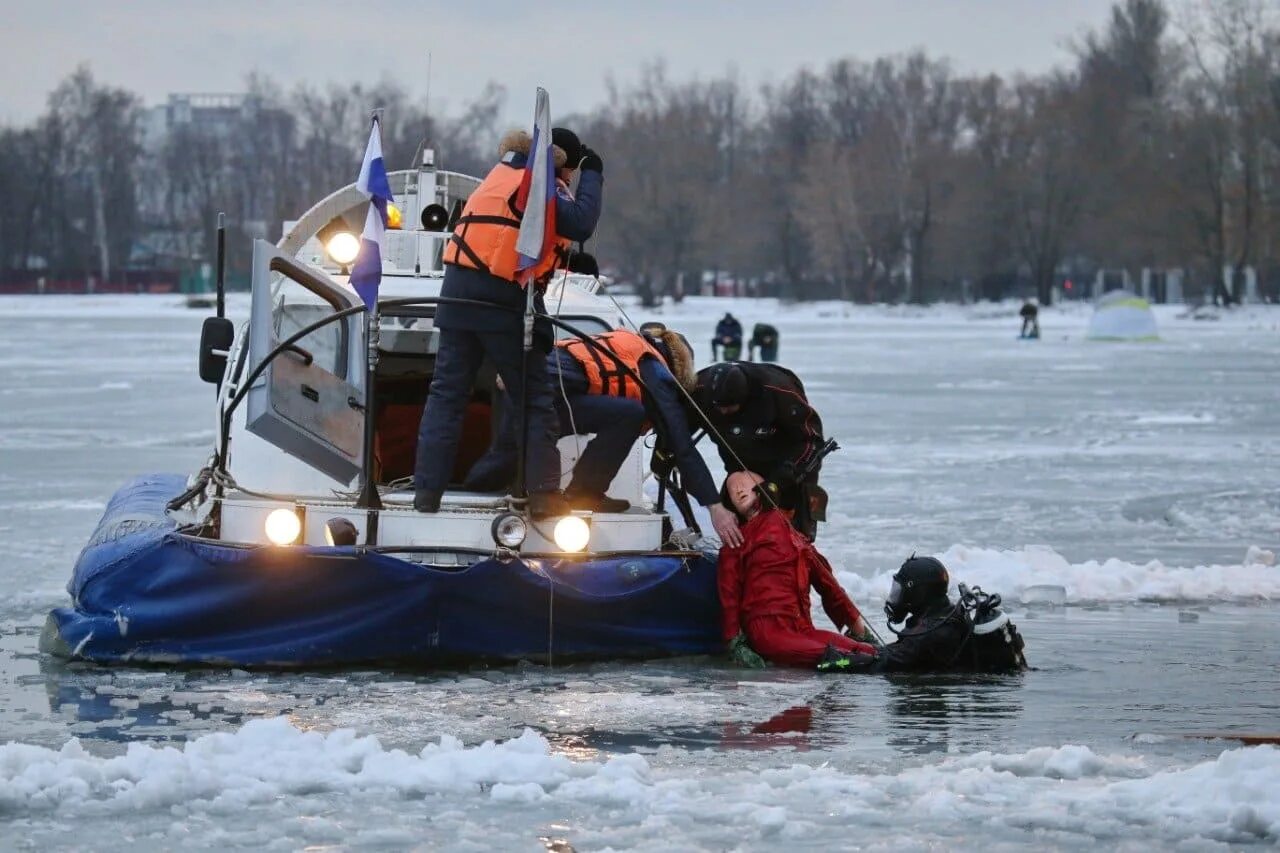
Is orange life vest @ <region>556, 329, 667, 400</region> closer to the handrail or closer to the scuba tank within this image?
the handrail

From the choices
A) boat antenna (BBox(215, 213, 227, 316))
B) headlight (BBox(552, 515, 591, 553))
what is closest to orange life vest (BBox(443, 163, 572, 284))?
headlight (BBox(552, 515, 591, 553))

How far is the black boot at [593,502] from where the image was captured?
8992mm

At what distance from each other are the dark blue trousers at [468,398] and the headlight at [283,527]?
49 cm

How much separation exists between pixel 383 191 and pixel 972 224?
91.8 m

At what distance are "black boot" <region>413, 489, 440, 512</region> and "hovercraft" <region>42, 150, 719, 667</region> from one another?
0.20 feet

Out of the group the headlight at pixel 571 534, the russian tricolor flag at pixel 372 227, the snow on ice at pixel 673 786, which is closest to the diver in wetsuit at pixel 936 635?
the headlight at pixel 571 534

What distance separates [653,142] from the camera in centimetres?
10919

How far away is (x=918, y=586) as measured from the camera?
8422mm

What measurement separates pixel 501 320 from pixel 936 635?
2.04 metres

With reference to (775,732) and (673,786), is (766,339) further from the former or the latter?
(673,786)

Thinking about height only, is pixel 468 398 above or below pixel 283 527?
above

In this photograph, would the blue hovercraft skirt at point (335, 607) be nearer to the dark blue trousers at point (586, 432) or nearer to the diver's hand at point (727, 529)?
the diver's hand at point (727, 529)

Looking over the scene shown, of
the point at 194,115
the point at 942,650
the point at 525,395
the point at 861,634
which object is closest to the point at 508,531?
the point at 525,395

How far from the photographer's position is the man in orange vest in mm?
8406
